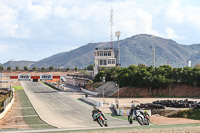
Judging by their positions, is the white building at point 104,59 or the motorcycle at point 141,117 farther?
the white building at point 104,59

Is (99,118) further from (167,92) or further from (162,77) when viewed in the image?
(162,77)

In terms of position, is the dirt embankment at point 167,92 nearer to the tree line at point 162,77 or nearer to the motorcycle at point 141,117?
the tree line at point 162,77

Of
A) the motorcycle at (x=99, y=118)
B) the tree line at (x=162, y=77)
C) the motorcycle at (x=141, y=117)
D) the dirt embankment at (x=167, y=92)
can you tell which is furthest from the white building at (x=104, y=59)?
the motorcycle at (x=99, y=118)

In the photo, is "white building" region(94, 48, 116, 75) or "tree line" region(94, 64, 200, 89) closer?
"tree line" region(94, 64, 200, 89)

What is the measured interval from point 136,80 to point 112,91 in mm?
7964

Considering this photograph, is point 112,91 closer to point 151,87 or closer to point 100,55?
point 151,87

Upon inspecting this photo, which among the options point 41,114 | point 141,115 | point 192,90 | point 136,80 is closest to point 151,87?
point 136,80

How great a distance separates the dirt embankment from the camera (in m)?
74.3

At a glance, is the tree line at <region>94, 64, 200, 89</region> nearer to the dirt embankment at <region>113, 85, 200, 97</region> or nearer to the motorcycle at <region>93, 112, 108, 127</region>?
the dirt embankment at <region>113, 85, 200, 97</region>

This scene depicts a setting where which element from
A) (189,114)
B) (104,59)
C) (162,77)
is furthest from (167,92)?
(104,59)

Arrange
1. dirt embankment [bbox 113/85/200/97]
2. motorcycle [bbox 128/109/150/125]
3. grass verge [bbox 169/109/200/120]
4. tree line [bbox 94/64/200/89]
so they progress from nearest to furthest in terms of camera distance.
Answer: motorcycle [bbox 128/109/150/125], grass verge [bbox 169/109/200/120], dirt embankment [bbox 113/85/200/97], tree line [bbox 94/64/200/89]

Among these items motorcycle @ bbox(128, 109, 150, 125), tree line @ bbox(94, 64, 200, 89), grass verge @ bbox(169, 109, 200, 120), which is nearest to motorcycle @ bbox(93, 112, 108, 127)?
motorcycle @ bbox(128, 109, 150, 125)

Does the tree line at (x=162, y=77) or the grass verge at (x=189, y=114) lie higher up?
the tree line at (x=162, y=77)

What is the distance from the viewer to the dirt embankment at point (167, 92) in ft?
244
